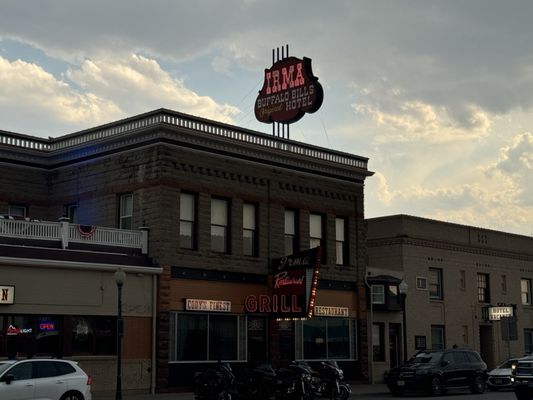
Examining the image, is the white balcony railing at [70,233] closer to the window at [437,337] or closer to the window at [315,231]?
the window at [315,231]

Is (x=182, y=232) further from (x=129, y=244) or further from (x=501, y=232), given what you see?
(x=501, y=232)

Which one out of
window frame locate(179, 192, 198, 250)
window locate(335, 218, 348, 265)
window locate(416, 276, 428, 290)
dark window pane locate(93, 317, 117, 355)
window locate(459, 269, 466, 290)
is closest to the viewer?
dark window pane locate(93, 317, 117, 355)

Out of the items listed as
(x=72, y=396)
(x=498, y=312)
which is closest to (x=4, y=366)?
(x=72, y=396)

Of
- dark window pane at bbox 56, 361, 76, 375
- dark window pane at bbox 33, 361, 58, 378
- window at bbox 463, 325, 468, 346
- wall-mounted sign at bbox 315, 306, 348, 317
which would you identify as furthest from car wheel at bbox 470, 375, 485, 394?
dark window pane at bbox 33, 361, 58, 378

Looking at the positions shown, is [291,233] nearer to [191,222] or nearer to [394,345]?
[191,222]

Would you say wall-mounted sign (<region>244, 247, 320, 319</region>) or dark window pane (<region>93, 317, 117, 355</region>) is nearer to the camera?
dark window pane (<region>93, 317, 117, 355</region>)

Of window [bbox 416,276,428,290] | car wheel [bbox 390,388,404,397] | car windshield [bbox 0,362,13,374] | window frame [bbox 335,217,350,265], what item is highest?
window frame [bbox 335,217,350,265]

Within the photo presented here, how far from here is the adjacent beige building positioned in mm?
41688

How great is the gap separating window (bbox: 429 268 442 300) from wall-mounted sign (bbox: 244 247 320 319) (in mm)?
12649

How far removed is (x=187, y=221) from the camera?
111 feet

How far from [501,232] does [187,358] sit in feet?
83.7

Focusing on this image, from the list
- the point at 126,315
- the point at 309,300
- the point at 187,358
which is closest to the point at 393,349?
the point at 309,300

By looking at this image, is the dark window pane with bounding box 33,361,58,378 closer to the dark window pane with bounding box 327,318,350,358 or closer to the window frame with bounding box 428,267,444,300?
the dark window pane with bounding box 327,318,350,358

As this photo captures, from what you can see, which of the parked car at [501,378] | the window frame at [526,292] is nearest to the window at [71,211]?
the parked car at [501,378]
